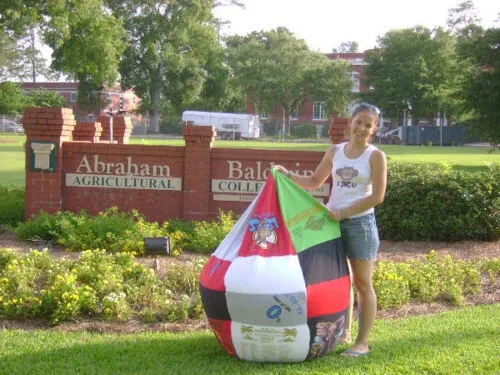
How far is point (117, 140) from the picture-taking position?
614 inches

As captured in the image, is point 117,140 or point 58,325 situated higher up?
point 117,140

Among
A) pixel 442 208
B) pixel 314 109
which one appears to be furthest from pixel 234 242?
pixel 314 109

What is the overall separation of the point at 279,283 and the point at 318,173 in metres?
1.05

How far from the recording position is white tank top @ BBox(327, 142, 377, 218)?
4980mm

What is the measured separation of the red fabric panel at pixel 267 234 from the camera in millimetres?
4844

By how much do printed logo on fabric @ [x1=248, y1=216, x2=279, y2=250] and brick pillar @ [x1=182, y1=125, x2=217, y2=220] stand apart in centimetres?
604

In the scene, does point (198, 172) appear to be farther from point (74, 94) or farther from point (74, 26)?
point (74, 94)

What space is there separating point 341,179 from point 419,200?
579 cm

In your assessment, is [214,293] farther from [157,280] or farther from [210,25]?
[210,25]

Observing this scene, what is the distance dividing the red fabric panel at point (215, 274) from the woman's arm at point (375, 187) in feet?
2.99

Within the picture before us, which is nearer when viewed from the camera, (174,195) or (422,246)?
(422,246)

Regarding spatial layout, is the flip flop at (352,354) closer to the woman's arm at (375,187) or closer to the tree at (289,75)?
the woman's arm at (375,187)

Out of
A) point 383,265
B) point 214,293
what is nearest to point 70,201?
point 383,265

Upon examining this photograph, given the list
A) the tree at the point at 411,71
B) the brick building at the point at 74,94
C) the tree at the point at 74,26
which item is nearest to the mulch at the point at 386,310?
the tree at the point at 74,26
